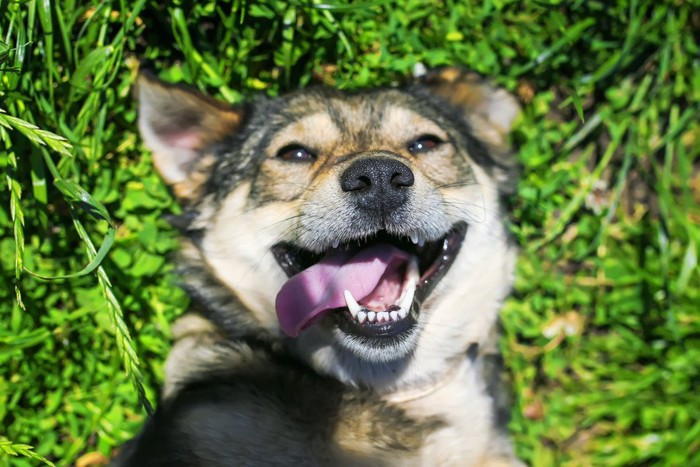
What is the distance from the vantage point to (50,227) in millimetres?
3545

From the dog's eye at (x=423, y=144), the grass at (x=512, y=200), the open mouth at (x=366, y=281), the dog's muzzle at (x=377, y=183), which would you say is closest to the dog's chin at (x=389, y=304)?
the open mouth at (x=366, y=281)

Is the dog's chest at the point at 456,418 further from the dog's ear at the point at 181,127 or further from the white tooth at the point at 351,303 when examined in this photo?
the dog's ear at the point at 181,127

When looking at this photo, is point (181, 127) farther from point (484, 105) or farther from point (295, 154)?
point (484, 105)

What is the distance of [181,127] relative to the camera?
3.31 meters

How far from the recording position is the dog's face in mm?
2807

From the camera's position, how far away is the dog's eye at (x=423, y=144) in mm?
3203

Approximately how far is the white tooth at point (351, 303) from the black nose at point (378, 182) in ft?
1.21

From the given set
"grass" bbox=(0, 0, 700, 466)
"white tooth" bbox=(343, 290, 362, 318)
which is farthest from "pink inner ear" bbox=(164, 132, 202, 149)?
"white tooth" bbox=(343, 290, 362, 318)

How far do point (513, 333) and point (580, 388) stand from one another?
1.80 ft

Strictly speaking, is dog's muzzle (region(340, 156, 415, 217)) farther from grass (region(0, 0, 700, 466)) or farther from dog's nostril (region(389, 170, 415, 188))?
grass (region(0, 0, 700, 466))

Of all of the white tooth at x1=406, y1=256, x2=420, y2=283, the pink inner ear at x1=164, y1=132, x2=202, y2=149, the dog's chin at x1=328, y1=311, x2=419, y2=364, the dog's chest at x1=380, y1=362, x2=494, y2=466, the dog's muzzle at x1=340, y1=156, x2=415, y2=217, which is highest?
the dog's muzzle at x1=340, y1=156, x2=415, y2=217

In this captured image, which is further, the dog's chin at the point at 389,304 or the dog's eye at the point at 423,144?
the dog's eye at the point at 423,144

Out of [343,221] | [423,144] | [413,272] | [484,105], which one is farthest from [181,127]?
[484,105]

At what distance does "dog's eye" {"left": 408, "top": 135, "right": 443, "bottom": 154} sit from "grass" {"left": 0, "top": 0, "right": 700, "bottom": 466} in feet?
2.22
